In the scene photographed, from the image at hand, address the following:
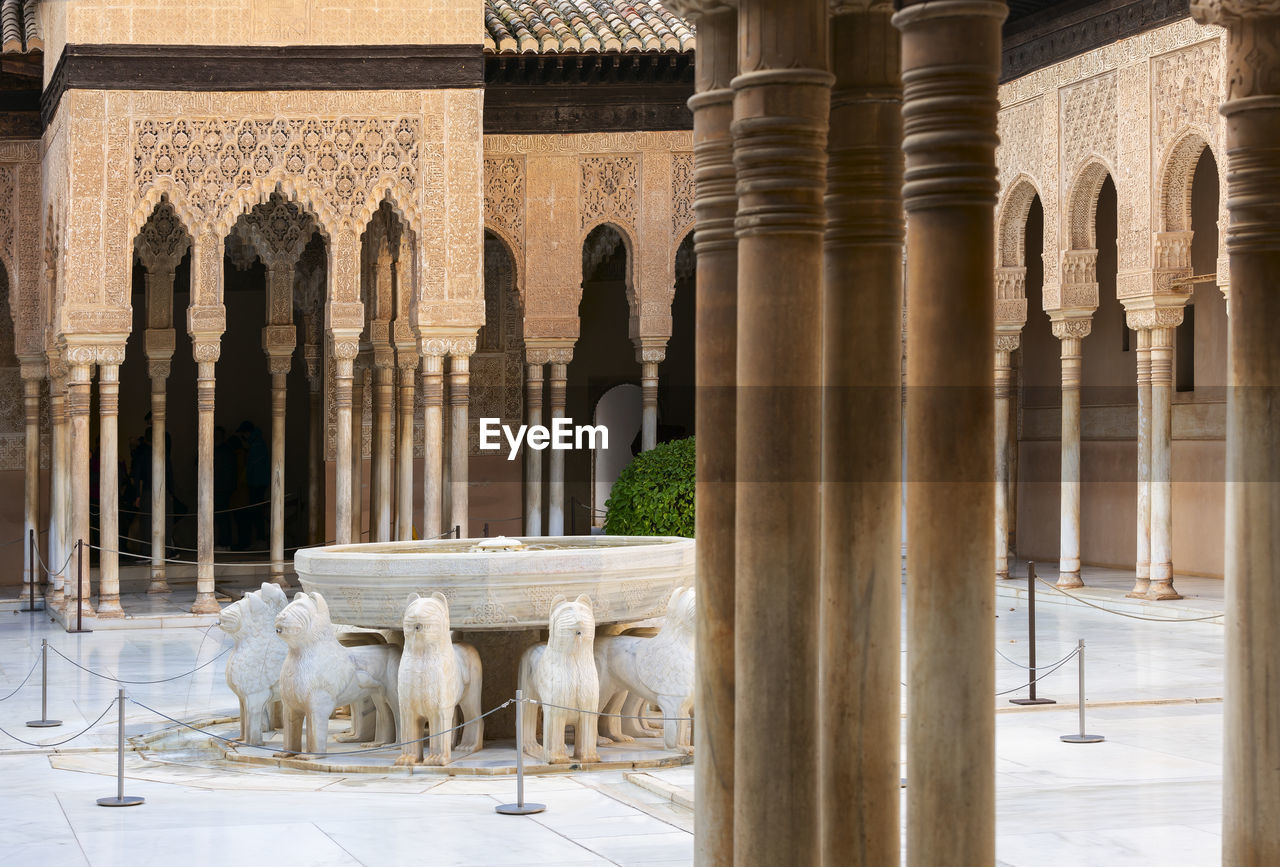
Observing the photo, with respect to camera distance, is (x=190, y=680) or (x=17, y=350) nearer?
(x=190, y=680)

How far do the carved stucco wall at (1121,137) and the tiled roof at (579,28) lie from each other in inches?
146

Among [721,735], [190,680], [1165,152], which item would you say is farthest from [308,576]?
[1165,152]

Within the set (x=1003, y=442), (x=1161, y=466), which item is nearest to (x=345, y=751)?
(x=1161, y=466)

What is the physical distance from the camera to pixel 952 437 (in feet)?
11.7

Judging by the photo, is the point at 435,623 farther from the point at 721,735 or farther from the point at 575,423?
the point at 575,423

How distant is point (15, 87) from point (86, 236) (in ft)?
11.2

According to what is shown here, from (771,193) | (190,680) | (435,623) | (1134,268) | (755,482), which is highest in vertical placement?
(1134,268)

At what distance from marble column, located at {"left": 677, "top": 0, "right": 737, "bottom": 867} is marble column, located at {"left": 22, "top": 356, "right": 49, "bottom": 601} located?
14.4m

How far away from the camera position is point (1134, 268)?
16.2 m

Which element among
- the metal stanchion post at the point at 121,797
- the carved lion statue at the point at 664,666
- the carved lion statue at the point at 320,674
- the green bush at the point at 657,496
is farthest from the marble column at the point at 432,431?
the metal stanchion post at the point at 121,797

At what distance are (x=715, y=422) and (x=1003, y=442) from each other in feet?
52.4

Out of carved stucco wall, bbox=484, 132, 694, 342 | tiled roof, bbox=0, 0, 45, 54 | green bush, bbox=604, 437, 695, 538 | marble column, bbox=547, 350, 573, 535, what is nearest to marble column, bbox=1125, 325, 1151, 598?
green bush, bbox=604, 437, 695, 538

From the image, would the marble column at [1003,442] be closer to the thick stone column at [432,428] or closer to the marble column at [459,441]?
the marble column at [459,441]

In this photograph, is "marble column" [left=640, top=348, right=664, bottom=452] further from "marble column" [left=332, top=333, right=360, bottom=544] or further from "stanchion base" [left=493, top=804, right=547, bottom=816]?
"stanchion base" [left=493, top=804, right=547, bottom=816]
